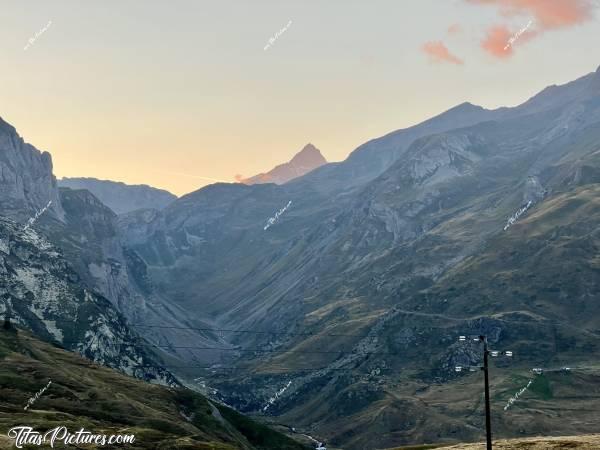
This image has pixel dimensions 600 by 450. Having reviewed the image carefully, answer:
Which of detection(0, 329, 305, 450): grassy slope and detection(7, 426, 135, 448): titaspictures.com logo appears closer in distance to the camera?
detection(7, 426, 135, 448): titaspictures.com logo

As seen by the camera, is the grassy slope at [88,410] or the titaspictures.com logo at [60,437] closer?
the titaspictures.com logo at [60,437]

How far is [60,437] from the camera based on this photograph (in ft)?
385

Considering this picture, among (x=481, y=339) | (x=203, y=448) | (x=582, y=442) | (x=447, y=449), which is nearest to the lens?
(x=481, y=339)

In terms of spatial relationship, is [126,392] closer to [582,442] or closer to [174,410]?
[174,410]

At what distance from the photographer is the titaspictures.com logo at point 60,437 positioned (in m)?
110

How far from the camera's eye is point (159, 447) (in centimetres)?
13062

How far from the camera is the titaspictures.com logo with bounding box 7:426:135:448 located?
110062 millimetres

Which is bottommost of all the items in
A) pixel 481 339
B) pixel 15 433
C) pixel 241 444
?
pixel 241 444

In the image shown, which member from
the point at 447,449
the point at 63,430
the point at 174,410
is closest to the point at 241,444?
the point at 174,410

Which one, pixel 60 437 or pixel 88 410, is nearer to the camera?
→ pixel 60 437

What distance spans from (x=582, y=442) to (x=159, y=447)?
77227 mm

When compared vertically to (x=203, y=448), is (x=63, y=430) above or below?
above

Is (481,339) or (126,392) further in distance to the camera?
(126,392)

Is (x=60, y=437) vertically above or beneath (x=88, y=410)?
above
